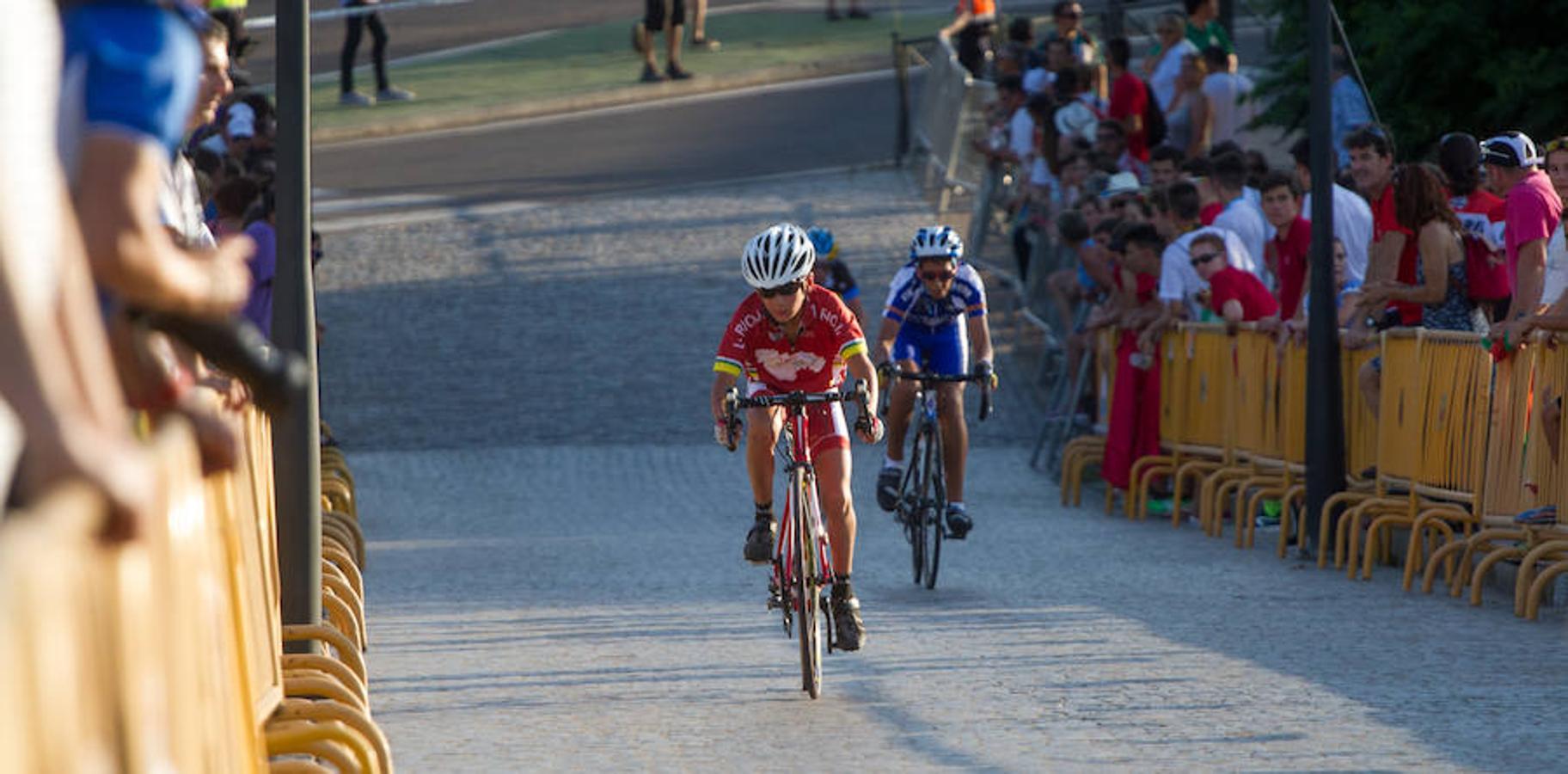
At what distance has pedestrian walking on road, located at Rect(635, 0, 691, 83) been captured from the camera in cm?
3491

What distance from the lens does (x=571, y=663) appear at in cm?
1041

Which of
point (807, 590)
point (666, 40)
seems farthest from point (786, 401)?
point (666, 40)

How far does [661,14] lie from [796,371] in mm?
24825

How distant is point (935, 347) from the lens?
546 inches

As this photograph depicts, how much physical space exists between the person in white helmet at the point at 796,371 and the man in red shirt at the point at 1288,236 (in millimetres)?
4875

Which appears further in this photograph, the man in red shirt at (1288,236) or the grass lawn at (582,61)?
the grass lawn at (582,61)

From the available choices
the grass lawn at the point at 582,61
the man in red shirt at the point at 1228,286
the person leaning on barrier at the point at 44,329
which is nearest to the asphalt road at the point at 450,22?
the grass lawn at the point at 582,61

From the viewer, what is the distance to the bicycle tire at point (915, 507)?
1308 centimetres

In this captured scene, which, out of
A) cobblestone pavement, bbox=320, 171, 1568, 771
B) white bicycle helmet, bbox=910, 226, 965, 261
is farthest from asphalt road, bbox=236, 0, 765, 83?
white bicycle helmet, bbox=910, 226, 965, 261

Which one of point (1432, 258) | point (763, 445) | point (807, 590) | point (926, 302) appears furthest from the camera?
point (926, 302)

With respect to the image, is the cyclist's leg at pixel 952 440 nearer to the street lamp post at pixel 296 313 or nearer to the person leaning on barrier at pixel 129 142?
the street lamp post at pixel 296 313

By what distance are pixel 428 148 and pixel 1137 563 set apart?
2076 centimetres

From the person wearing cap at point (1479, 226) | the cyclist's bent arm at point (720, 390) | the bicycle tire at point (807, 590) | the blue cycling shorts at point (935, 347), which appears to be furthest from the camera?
the blue cycling shorts at point (935, 347)

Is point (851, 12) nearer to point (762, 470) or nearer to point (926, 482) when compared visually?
point (926, 482)
